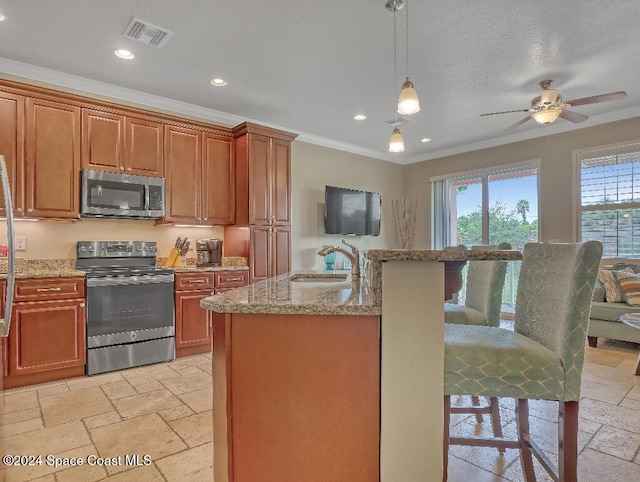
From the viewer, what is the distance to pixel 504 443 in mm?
1647

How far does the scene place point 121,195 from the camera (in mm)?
3639

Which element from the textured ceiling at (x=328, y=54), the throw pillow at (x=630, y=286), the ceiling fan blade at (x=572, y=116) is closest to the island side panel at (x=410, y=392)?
the textured ceiling at (x=328, y=54)

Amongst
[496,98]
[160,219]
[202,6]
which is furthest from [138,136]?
[496,98]

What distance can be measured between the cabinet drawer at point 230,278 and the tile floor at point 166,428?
1.01 metres

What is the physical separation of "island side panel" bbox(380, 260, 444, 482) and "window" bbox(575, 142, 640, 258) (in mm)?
4545

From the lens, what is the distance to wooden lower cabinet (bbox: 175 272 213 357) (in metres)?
3.77

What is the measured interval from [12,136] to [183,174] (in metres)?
1.44

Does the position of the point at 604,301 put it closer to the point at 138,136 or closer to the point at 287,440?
the point at 287,440

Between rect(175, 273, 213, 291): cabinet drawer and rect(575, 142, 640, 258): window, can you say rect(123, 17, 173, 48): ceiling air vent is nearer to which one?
rect(175, 273, 213, 291): cabinet drawer

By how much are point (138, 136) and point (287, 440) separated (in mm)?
3469

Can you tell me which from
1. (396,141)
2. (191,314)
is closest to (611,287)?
(396,141)

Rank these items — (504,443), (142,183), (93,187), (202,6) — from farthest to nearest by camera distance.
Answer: (142,183) → (93,187) → (202,6) → (504,443)

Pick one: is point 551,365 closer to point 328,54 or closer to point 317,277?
point 317,277

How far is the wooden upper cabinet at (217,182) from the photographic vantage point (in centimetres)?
424
